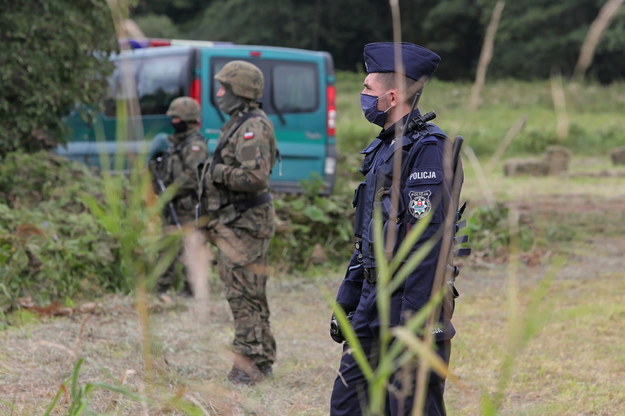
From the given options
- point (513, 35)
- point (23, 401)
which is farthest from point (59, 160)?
point (513, 35)

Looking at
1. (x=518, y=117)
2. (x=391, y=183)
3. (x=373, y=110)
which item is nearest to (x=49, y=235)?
(x=373, y=110)

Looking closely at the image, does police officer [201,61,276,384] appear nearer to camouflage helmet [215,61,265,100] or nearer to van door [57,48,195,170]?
camouflage helmet [215,61,265,100]

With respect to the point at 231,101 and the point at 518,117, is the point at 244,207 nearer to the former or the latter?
the point at 231,101

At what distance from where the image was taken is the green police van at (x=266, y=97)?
1070 centimetres

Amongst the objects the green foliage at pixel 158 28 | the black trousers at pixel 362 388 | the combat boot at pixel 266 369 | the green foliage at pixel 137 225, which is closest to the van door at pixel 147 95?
the combat boot at pixel 266 369

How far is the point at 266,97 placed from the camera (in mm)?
11250

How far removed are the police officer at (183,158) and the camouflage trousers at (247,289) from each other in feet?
8.00

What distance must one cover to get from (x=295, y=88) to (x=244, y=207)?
5.78 metres

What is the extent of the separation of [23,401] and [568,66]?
1845 inches

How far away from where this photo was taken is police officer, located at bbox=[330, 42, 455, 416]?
3320 millimetres

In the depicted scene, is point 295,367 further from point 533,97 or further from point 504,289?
point 533,97

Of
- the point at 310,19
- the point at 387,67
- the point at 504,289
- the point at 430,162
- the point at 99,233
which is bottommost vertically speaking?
the point at 504,289

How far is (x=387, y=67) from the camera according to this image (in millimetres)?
3652

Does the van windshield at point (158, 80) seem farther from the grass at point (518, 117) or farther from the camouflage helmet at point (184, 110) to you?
the grass at point (518, 117)
